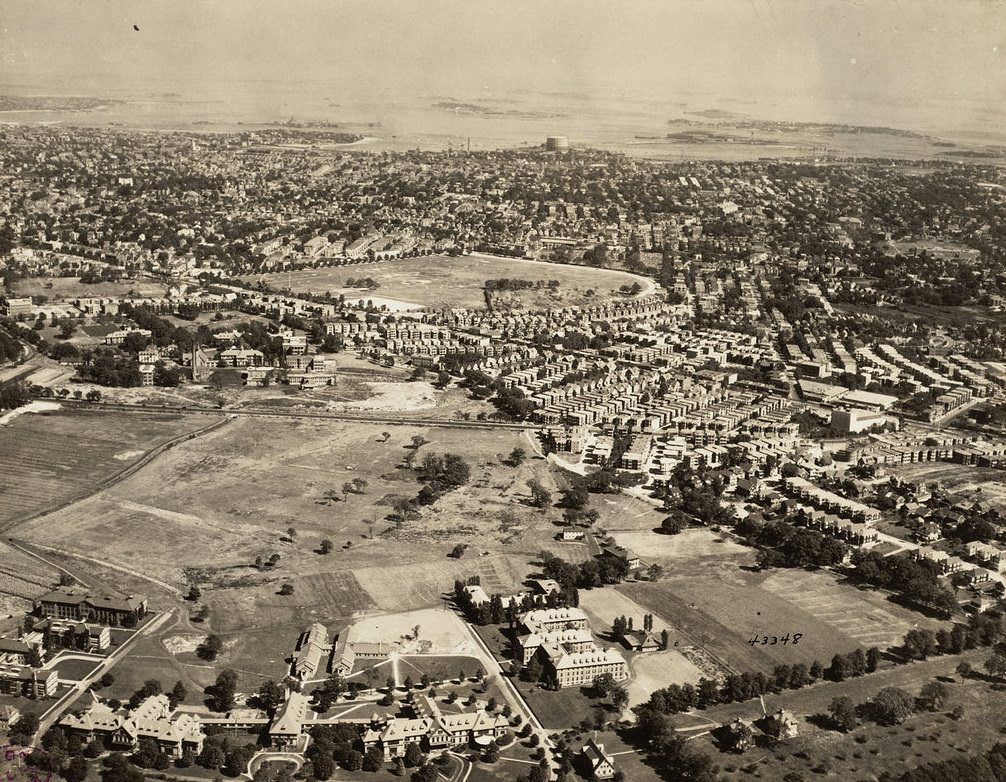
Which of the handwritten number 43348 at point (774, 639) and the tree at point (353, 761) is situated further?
the handwritten number 43348 at point (774, 639)

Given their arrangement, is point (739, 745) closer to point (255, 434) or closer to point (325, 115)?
point (255, 434)

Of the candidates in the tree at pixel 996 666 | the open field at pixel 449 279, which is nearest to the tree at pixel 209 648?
the tree at pixel 996 666

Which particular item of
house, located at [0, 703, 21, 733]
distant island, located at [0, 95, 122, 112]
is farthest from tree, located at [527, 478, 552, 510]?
distant island, located at [0, 95, 122, 112]

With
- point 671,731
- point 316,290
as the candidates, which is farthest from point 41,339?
point 671,731

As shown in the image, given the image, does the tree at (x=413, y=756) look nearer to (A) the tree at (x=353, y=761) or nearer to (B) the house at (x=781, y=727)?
(A) the tree at (x=353, y=761)

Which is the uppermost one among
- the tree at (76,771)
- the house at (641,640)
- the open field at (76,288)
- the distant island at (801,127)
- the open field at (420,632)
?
the distant island at (801,127)

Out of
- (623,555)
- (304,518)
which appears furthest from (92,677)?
(623,555)

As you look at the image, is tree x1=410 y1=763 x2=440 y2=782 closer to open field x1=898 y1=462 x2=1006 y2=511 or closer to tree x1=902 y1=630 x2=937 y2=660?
tree x1=902 y1=630 x2=937 y2=660

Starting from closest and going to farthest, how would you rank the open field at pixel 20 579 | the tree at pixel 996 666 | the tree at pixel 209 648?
the tree at pixel 996 666, the tree at pixel 209 648, the open field at pixel 20 579
